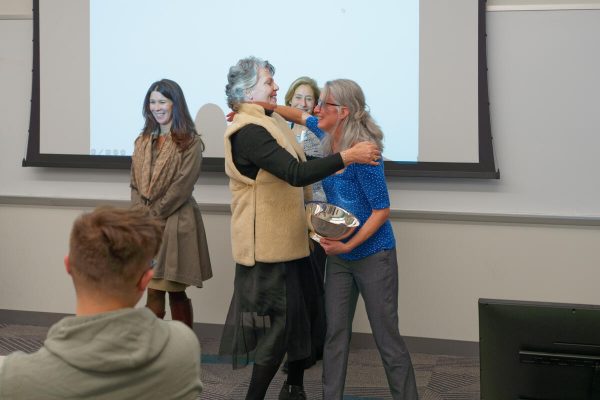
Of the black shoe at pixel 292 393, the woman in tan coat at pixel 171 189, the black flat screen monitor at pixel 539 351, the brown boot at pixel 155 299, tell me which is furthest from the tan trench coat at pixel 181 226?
the black flat screen monitor at pixel 539 351

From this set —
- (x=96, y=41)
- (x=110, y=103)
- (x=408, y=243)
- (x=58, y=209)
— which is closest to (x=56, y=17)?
(x=96, y=41)

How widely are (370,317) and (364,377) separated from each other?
3.76 feet

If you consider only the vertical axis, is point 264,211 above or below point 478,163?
below

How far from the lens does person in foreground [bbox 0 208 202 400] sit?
1.36 metres

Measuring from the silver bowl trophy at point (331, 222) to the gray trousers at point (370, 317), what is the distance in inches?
5.9

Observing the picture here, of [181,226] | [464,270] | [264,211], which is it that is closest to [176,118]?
[181,226]

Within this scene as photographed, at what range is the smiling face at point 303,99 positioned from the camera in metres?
4.43

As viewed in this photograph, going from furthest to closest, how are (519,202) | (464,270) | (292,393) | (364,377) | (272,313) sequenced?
1. (464,270)
2. (519,202)
3. (364,377)
4. (292,393)
5. (272,313)

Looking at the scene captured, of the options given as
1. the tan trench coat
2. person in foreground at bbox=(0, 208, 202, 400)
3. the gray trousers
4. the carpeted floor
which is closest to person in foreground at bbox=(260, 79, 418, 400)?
the gray trousers

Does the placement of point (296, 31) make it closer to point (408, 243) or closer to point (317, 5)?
point (317, 5)

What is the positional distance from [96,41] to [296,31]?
130cm

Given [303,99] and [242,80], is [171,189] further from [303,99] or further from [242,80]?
[242,80]

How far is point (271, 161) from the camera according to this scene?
10.0 feet

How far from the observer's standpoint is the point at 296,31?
4.73 meters
